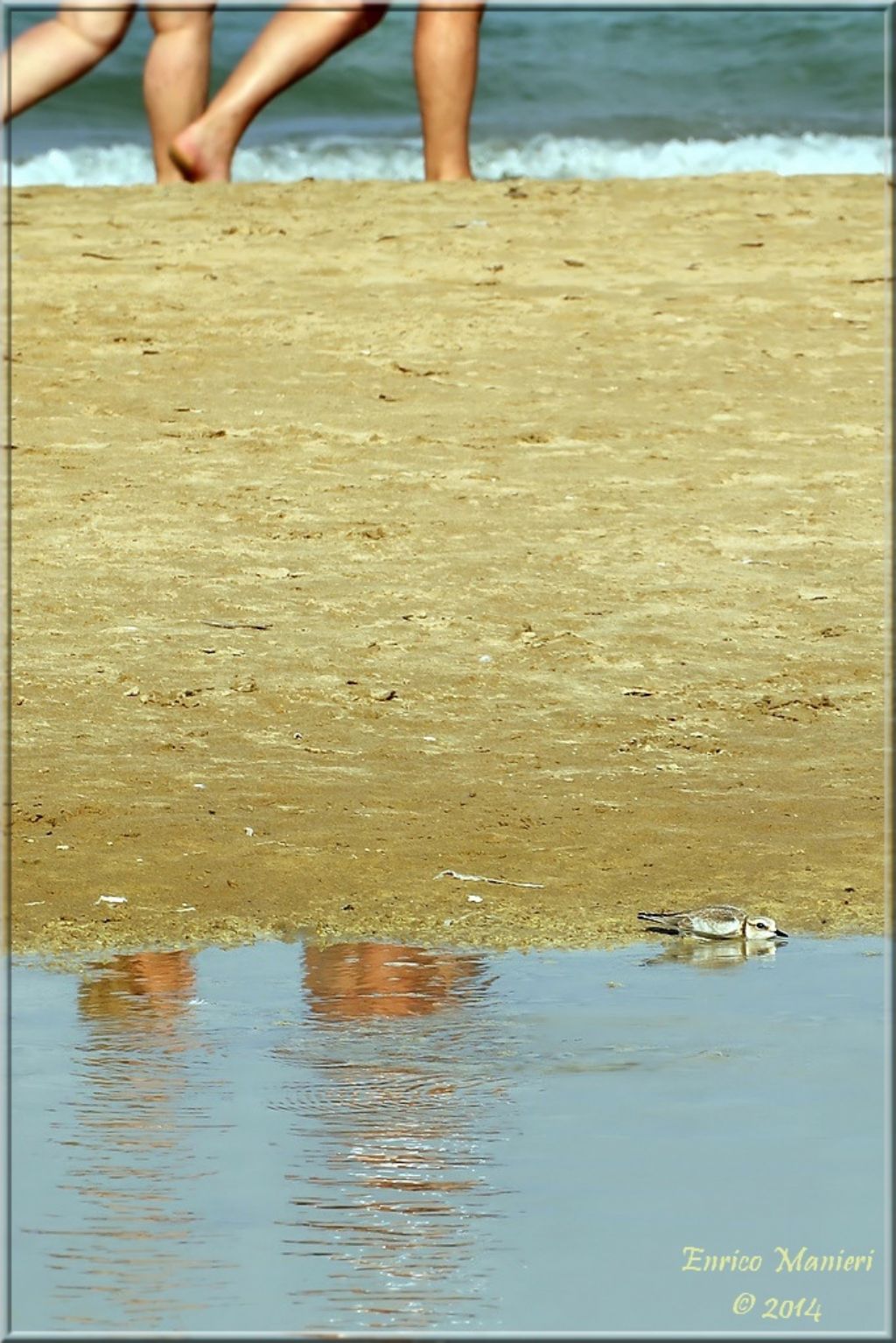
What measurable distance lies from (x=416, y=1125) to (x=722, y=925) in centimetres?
108

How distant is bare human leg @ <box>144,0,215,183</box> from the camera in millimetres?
10023

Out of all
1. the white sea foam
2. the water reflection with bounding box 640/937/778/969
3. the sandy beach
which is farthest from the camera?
the white sea foam

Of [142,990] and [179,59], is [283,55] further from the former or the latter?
[142,990]

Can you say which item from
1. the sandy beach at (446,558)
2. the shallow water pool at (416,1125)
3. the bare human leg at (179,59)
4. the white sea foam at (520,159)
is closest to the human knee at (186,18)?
the bare human leg at (179,59)

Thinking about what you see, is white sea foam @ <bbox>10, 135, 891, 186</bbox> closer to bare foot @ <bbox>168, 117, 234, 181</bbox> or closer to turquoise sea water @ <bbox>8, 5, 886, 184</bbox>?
turquoise sea water @ <bbox>8, 5, 886, 184</bbox>

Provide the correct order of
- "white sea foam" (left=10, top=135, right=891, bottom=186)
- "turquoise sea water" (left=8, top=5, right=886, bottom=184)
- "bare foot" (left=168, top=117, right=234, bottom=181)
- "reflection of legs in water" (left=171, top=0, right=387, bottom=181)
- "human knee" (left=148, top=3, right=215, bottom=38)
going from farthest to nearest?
"turquoise sea water" (left=8, top=5, right=886, bottom=184), "white sea foam" (left=10, top=135, right=891, bottom=186), "bare foot" (left=168, top=117, right=234, bottom=181), "human knee" (left=148, top=3, right=215, bottom=38), "reflection of legs in water" (left=171, top=0, right=387, bottom=181)

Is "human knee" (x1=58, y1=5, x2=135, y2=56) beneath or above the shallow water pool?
above

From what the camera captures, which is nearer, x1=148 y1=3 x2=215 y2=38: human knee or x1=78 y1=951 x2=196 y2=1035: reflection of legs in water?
x1=78 y1=951 x2=196 y2=1035: reflection of legs in water

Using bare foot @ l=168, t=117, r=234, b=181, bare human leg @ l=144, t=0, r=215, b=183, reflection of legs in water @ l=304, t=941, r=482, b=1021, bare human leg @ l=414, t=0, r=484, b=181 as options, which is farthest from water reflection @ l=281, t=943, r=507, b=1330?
bare foot @ l=168, t=117, r=234, b=181

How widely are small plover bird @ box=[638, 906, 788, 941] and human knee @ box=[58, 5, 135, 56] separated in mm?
6149

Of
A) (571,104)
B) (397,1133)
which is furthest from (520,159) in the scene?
(397,1133)

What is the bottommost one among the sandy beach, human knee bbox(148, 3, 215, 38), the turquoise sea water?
the sandy beach

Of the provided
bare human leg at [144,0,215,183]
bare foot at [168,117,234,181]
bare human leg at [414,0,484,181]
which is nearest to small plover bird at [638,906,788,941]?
bare human leg at [414,0,484,181]

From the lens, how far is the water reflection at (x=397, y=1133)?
3170 mm
